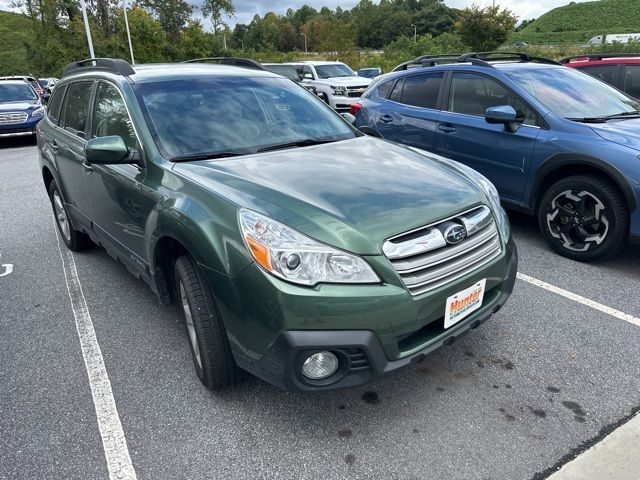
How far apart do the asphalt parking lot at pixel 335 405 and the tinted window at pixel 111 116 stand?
1.28 meters

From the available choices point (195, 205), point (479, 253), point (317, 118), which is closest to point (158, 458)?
point (195, 205)

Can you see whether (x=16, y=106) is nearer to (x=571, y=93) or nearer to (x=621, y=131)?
(x=571, y=93)

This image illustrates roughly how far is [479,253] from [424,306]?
1.66 ft

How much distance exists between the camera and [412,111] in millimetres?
5504

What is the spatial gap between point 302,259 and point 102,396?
1467 millimetres

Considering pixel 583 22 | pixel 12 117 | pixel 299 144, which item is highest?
pixel 583 22

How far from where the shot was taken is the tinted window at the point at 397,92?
581 centimetres

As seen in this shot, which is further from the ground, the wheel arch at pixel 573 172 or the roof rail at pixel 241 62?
the roof rail at pixel 241 62

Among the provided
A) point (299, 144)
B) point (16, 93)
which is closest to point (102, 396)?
point (299, 144)

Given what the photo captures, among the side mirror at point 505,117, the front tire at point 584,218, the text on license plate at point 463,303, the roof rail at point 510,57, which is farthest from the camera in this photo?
the roof rail at point 510,57

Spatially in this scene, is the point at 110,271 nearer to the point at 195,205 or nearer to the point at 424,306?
the point at 195,205

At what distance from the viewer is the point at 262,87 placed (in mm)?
3459

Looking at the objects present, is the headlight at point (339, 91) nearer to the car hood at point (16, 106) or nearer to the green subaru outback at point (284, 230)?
the car hood at point (16, 106)

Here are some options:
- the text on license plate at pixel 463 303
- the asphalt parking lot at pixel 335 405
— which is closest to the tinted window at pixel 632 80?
the asphalt parking lot at pixel 335 405
